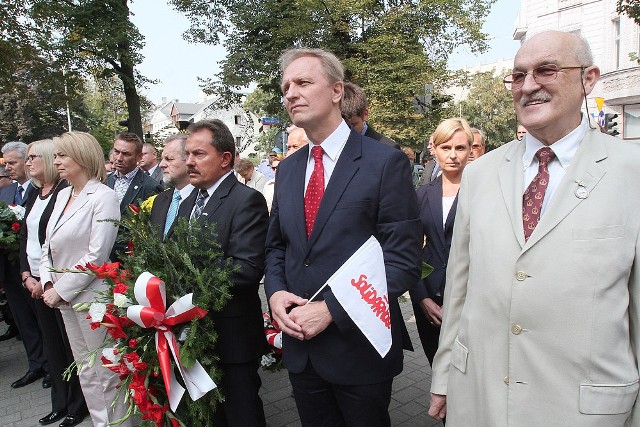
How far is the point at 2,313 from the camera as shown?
6898mm

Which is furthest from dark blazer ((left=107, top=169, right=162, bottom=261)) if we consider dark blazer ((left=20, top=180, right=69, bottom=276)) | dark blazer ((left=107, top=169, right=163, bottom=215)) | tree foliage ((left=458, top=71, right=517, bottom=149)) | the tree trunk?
tree foliage ((left=458, top=71, right=517, bottom=149))

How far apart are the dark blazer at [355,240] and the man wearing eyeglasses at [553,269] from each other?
0.40 m

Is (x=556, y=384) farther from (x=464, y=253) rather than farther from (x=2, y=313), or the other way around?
(x=2, y=313)

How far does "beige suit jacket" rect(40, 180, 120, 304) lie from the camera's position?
3.61 metres

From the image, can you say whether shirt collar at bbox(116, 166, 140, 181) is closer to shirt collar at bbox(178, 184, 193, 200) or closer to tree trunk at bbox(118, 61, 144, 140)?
shirt collar at bbox(178, 184, 193, 200)

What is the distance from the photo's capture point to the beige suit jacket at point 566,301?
162 centimetres

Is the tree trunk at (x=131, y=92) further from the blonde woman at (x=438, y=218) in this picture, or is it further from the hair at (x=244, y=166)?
the blonde woman at (x=438, y=218)

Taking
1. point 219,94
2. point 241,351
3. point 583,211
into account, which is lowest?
point 241,351

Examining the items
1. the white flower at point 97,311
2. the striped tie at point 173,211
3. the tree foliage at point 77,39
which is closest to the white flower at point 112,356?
the white flower at point 97,311

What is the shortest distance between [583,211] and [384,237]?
900mm

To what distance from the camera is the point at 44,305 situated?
14.4 feet

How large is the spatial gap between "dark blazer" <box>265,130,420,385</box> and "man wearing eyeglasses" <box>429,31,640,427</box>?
0.40 metres

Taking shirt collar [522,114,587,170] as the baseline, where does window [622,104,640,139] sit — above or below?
above

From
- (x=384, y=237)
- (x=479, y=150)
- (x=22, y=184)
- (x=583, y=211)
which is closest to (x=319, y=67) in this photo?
(x=384, y=237)
